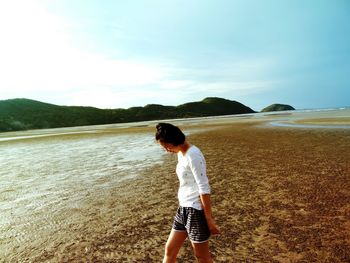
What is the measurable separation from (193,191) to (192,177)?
0.18m

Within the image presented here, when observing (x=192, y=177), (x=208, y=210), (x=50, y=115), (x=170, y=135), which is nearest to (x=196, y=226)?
(x=208, y=210)

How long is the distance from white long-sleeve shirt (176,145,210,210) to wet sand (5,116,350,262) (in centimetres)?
197

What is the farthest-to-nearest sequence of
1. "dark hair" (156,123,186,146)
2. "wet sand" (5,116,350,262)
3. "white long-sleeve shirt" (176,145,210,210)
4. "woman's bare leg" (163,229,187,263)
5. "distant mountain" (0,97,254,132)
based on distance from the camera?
"distant mountain" (0,97,254,132), "wet sand" (5,116,350,262), "woman's bare leg" (163,229,187,263), "dark hair" (156,123,186,146), "white long-sleeve shirt" (176,145,210,210)

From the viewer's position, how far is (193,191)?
3.79 meters

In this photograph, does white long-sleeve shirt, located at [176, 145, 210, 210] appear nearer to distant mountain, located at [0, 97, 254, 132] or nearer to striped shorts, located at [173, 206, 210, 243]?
striped shorts, located at [173, 206, 210, 243]

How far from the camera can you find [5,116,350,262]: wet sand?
5.46 metres

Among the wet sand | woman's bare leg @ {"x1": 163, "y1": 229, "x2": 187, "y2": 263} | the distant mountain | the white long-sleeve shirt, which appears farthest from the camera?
the distant mountain

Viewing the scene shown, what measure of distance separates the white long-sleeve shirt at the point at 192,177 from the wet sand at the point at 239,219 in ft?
6.45

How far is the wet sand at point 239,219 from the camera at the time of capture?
5461 mm

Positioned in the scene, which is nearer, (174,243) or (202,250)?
(202,250)

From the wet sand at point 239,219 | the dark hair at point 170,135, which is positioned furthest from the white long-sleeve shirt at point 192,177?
the wet sand at point 239,219

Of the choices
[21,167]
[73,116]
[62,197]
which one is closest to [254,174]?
[62,197]

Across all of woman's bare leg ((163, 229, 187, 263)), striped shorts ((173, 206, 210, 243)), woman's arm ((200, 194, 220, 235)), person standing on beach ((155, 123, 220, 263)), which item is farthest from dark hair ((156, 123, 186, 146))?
woman's bare leg ((163, 229, 187, 263))

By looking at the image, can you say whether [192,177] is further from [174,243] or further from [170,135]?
[174,243]
